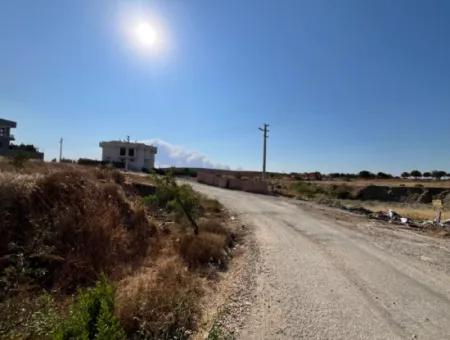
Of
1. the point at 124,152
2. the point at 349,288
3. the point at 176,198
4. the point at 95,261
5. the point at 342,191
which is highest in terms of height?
the point at 124,152

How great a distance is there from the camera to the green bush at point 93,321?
4.18m

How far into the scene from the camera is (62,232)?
29.2 feet

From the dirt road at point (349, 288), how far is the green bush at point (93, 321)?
2010 millimetres

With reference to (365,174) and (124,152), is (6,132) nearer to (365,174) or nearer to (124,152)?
(124,152)

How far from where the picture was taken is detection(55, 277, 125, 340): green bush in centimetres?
418

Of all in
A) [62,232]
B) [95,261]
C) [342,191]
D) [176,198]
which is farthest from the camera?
[342,191]

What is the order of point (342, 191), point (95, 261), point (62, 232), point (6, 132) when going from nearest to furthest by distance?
point (95, 261) → point (62, 232) → point (342, 191) → point (6, 132)

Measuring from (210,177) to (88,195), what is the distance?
144 ft

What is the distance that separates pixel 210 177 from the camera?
55031 mm

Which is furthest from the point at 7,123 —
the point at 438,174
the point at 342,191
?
the point at 438,174

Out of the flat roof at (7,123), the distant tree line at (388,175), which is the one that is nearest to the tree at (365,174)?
the distant tree line at (388,175)

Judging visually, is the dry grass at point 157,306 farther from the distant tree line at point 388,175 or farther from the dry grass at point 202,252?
the distant tree line at point 388,175

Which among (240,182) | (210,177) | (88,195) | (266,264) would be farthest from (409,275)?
(210,177)

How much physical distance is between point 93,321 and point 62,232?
4829mm
